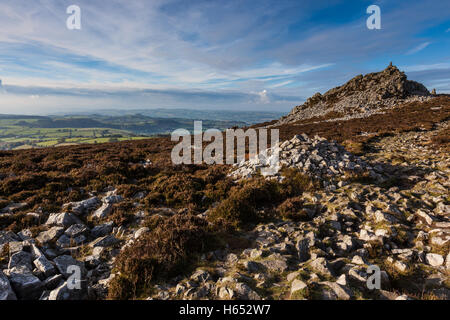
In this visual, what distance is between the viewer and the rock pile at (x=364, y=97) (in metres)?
47.3

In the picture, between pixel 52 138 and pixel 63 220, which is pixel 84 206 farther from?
pixel 52 138

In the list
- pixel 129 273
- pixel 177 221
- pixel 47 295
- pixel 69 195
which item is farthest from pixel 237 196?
pixel 69 195

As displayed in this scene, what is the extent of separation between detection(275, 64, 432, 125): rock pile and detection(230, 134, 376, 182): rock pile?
1412 inches

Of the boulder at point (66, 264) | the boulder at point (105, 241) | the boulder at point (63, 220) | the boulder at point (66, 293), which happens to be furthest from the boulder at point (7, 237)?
the boulder at point (66, 293)

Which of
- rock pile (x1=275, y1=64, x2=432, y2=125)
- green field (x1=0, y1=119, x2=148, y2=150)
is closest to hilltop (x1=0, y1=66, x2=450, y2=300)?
rock pile (x1=275, y1=64, x2=432, y2=125)

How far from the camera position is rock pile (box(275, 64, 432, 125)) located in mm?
47344

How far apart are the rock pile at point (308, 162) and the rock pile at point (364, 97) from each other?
35870 millimetres

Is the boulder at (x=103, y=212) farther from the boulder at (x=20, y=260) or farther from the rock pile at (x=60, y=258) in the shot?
the boulder at (x=20, y=260)

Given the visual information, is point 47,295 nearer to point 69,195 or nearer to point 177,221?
point 177,221

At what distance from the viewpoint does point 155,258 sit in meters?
4.91

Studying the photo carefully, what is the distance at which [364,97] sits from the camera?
53719 mm

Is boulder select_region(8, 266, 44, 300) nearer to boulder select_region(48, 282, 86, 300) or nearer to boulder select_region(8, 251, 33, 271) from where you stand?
boulder select_region(8, 251, 33, 271)

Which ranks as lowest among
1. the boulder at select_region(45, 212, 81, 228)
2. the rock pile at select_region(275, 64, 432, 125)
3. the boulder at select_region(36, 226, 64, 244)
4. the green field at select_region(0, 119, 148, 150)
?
the boulder at select_region(36, 226, 64, 244)

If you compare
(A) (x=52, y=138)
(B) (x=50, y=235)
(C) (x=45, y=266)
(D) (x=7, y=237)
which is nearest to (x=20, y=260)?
(C) (x=45, y=266)
